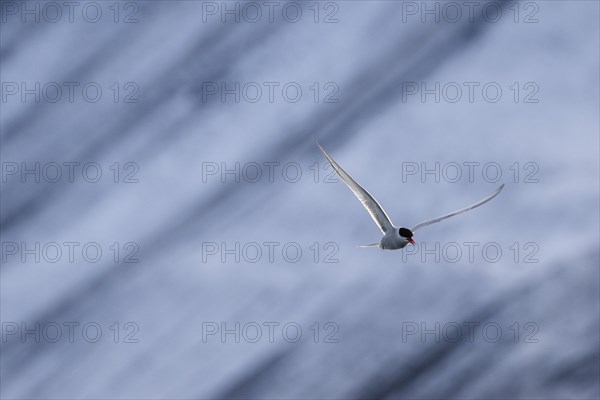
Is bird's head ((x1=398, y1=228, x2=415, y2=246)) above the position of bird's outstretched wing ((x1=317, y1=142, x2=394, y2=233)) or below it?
below

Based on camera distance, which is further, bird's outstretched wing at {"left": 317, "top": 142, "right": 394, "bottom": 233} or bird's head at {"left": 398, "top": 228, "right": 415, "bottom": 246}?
bird's head at {"left": 398, "top": 228, "right": 415, "bottom": 246}

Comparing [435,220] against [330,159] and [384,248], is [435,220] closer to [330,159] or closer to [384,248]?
[384,248]

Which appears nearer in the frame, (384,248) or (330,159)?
(330,159)

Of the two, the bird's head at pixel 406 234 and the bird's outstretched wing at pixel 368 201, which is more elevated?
the bird's outstretched wing at pixel 368 201

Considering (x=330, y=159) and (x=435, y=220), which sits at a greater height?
(x=330, y=159)

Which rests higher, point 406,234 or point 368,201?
point 368,201

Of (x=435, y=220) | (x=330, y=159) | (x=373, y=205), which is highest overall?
(x=330, y=159)

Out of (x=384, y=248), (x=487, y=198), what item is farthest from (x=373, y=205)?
(x=487, y=198)

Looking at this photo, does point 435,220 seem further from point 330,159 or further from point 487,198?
point 330,159
